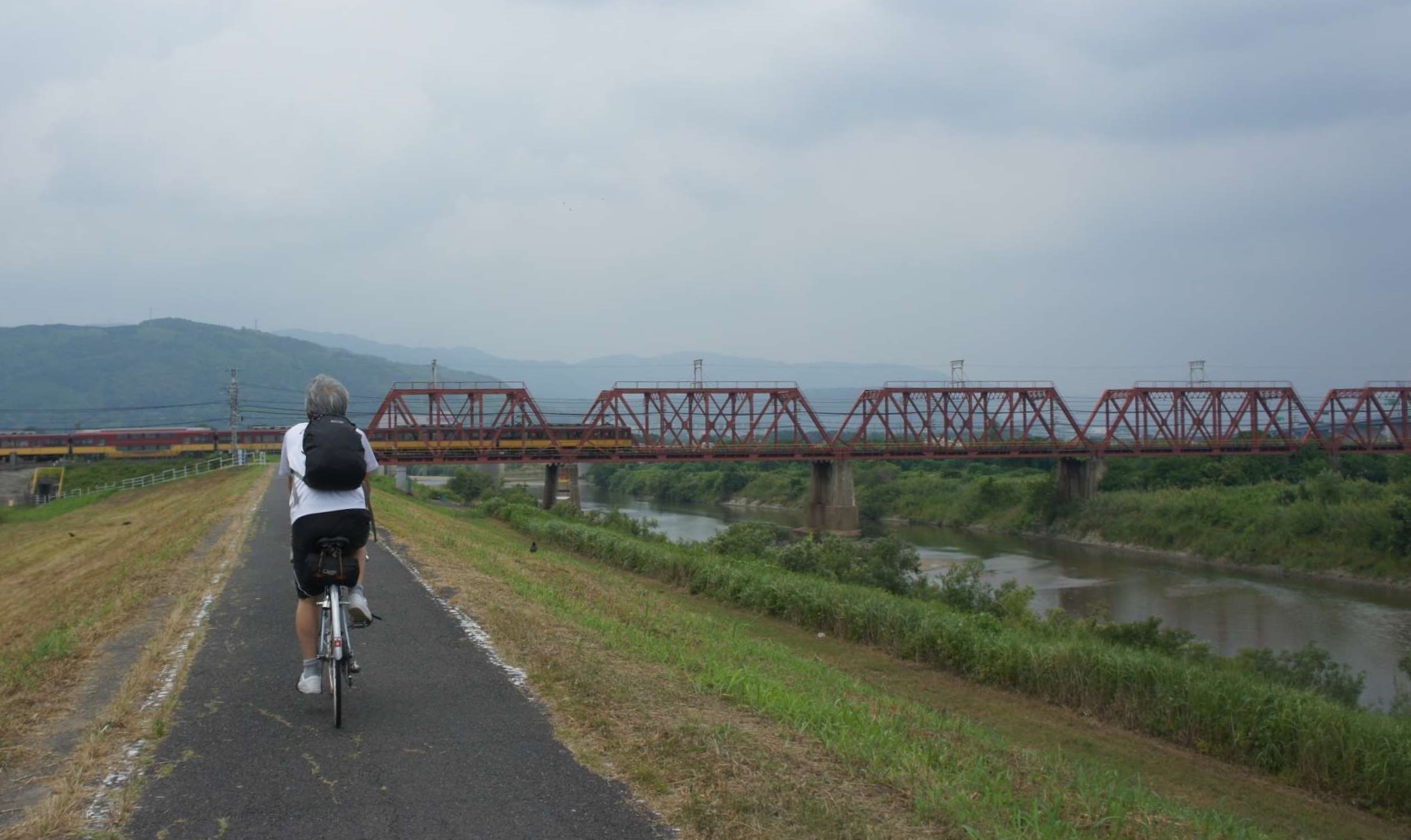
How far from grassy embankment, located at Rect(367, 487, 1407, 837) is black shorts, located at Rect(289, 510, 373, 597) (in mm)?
1756

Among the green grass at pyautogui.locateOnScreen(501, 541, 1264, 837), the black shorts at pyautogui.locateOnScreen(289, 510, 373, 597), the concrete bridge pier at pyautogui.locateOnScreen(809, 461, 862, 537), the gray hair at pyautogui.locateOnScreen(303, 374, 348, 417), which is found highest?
the gray hair at pyautogui.locateOnScreen(303, 374, 348, 417)

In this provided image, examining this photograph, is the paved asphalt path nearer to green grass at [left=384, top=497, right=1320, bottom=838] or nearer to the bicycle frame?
the bicycle frame

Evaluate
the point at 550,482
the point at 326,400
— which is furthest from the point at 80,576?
the point at 550,482

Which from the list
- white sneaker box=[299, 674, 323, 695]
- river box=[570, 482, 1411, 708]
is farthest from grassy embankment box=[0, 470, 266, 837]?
river box=[570, 482, 1411, 708]

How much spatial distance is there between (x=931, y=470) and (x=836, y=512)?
23017 millimetres

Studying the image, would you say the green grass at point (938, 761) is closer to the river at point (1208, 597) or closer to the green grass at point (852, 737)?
the green grass at point (852, 737)

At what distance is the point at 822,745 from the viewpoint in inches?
252

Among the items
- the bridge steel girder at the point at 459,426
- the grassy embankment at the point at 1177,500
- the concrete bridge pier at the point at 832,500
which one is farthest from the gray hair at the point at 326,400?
the concrete bridge pier at the point at 832,500

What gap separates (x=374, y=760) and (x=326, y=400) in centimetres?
233

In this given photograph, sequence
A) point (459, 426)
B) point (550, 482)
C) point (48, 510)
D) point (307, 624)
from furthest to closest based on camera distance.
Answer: point (550, 482) < point (459, 426) < point (48, 510) < point (307, 624)

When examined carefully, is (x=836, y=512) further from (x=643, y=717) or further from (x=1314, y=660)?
(x=643, y=717)

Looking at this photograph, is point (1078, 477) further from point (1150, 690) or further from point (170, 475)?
point (1150, 690)

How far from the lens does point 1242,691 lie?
1327cm

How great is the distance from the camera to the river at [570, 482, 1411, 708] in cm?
3181
